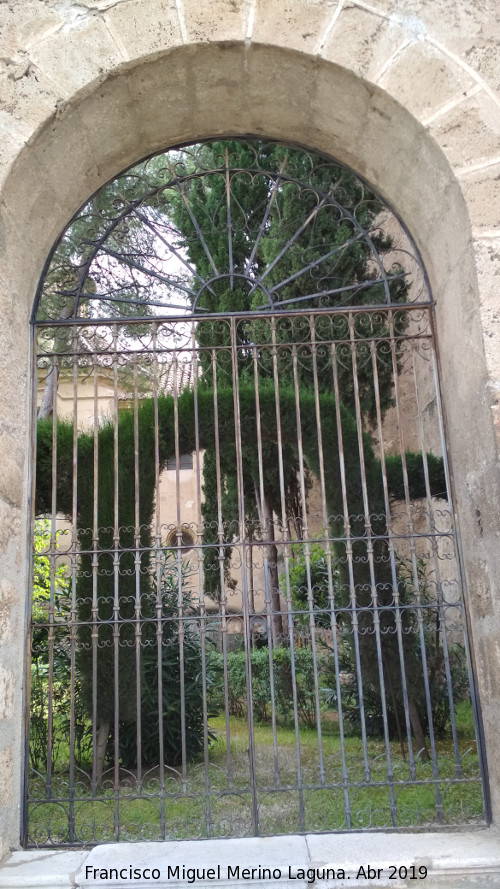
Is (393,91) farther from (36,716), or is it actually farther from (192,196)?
(36,716)

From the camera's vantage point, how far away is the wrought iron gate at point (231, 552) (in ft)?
11.6

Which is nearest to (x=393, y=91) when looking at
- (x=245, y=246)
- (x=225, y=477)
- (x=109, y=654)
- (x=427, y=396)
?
(x=109, y=654)

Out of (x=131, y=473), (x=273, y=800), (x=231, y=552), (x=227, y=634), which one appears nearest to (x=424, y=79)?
(x=227, y=634)

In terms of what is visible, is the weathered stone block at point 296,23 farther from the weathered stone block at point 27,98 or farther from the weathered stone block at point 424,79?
the weathered stone block at point 27,98

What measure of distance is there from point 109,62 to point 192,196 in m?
4.95

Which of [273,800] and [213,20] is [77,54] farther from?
[273,800]

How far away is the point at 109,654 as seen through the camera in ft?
19.2

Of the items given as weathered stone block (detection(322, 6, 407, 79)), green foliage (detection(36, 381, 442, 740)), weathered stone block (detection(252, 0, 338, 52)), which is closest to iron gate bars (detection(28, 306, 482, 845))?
green foliage (detection(36, 381, 442, 740))

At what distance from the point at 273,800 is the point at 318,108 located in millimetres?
4911

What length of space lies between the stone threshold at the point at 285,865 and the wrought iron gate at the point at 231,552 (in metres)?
0.26

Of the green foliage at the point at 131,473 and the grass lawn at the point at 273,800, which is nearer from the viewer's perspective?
the grass lawn at the point at 273,800

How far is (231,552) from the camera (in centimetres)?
764

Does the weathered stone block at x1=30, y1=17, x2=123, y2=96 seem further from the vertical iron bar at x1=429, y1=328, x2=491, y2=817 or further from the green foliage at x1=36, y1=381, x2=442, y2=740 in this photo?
the green foliage at x1=36, y1=381, x2=442, y2=740

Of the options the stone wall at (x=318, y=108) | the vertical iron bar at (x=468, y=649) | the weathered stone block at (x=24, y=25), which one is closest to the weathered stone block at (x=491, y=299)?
the stone wall at (x=318, y=108)
